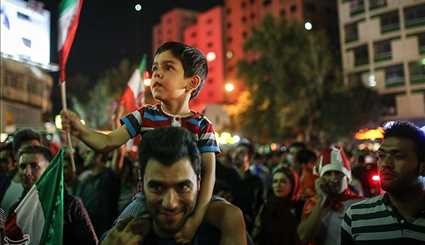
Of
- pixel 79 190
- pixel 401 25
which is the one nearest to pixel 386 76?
pixel 401 25

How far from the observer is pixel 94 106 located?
5000 centimetres

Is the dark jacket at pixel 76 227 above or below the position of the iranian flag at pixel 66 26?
below

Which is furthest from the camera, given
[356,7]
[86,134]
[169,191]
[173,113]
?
[356,7]

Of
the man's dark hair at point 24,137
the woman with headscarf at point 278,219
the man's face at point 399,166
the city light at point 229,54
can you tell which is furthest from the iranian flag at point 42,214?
the city light at point 229,54

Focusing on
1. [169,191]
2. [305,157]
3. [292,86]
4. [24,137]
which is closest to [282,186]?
[305,157]

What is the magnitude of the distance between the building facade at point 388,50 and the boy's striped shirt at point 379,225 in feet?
117

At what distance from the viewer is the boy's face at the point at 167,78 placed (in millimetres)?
2691

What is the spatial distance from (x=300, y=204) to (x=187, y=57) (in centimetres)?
359

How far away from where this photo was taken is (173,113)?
284 cm

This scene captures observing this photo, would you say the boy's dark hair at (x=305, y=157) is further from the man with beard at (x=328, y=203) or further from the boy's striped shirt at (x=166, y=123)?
the boy's striped shirt at (x=166, y=123)

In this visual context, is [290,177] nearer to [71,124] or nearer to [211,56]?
[71,124]

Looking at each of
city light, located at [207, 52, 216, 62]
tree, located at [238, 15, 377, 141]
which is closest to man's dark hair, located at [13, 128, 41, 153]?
tree, located at [238, 15, 377, 141]

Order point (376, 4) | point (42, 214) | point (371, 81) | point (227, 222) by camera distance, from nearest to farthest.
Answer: point (227, 222), point (42, 214), point (376, 4), point (371, 81)

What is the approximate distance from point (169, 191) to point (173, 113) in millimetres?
866
